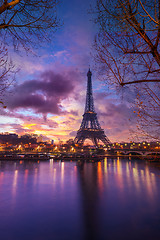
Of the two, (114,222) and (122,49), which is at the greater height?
(122,49)

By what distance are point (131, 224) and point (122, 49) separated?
41.2 feet

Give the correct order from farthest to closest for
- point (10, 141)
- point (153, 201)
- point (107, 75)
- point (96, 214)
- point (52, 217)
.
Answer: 1. point (10, 141)
2. point (153, 201)
3. point (96, 214)
4. point (52, 217)
5. point (107, 75)

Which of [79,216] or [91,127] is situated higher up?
[91,127]

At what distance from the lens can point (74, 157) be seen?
71.7m

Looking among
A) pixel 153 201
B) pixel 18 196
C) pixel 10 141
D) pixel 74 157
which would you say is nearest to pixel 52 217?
pixel 18 196

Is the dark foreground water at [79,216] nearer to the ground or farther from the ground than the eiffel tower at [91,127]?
nearer to the ground

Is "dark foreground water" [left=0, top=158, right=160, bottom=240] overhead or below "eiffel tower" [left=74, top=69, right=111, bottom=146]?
below

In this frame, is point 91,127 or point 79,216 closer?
point 79,216

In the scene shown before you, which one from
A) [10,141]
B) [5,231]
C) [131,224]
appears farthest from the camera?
[10,141]

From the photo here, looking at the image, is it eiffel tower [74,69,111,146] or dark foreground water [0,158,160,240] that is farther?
eiffel tower [74,69,111,146]

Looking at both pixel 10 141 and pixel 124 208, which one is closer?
pixel 124 208

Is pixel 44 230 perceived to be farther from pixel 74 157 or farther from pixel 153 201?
pixel 74 157

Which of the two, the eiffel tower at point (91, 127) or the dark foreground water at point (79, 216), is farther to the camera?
the eiffel tower at point (91, 127)

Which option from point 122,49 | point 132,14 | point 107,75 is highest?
point 132,14
